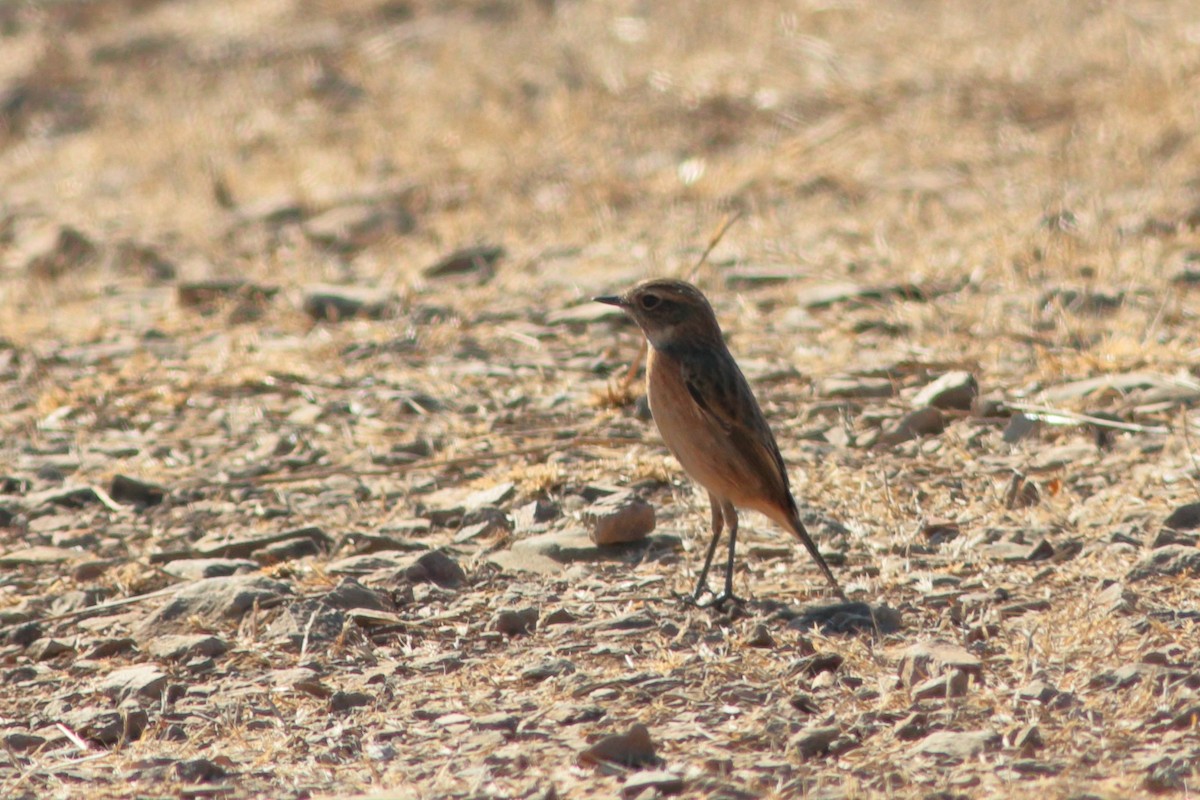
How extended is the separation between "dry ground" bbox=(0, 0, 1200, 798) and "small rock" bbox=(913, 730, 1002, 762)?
2cm

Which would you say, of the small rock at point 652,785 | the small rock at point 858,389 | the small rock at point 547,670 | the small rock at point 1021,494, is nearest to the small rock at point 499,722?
the small rock at point 547,670

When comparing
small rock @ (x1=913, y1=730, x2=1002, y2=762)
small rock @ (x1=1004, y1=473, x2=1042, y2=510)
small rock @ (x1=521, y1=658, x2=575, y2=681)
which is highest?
small rock @ (x1=1004, y1=473, x2=1042, y2=510)

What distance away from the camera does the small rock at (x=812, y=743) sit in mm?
4754

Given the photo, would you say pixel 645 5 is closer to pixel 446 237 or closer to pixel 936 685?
pixel 446 237

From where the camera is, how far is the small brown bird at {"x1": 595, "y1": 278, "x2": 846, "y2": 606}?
5.93m

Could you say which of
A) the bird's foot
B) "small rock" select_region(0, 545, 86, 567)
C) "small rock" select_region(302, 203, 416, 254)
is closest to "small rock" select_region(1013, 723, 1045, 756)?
the bird's foot

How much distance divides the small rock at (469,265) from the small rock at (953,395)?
3.50 m

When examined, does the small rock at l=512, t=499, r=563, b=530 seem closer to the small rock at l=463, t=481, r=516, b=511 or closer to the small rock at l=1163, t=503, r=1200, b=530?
the small rock at l=463, t=481, r=516, b=511

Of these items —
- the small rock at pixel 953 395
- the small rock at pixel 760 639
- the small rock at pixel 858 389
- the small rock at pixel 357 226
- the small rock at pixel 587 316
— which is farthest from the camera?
the small rock at pixel 357 226

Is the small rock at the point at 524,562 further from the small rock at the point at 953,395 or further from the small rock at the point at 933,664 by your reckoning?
the small rock at the point at 953,395

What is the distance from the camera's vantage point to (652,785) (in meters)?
4.55

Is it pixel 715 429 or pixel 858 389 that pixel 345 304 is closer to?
pixel 858 389

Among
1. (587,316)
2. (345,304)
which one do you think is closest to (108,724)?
(587,316)

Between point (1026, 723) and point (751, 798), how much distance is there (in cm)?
90
